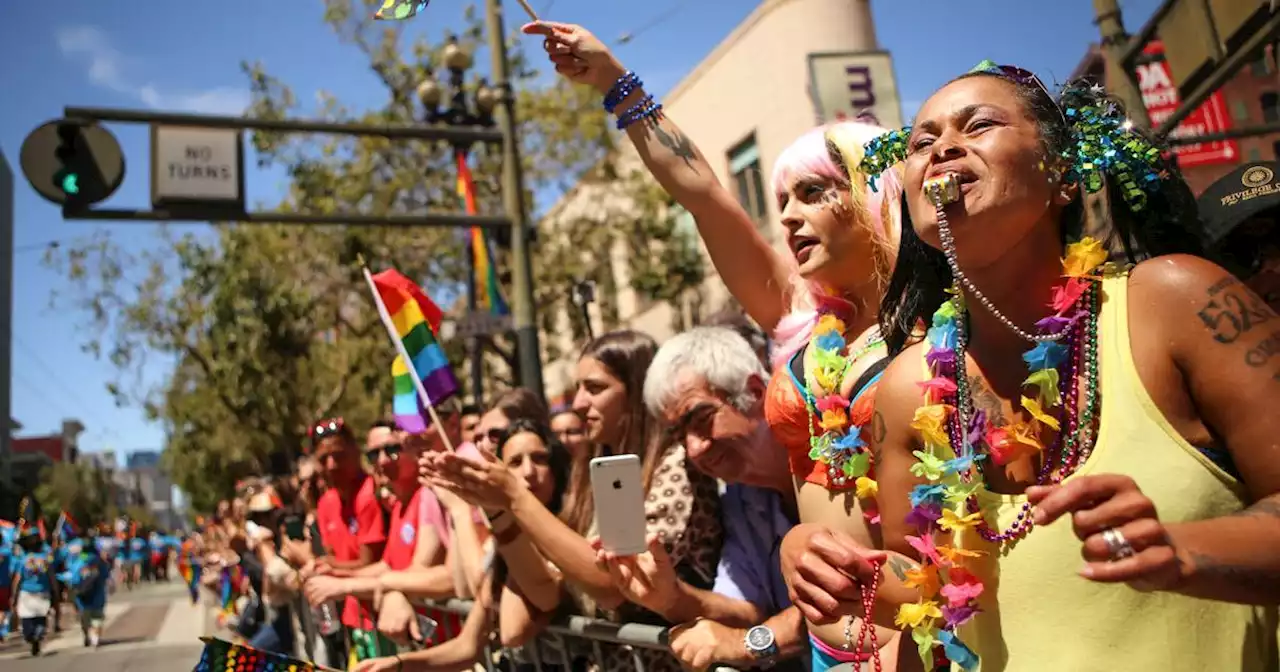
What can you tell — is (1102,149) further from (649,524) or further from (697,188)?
(649,524)

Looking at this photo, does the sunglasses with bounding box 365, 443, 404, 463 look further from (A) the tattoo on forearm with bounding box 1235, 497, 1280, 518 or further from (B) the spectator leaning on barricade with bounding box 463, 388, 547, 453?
(A) the tattoo on forearm with bounding box 1235, 497, 1280, 518

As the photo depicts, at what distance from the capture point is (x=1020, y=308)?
1.61 metres

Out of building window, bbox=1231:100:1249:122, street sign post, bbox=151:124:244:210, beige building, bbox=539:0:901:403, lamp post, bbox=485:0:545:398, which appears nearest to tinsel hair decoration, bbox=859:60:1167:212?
lamp post, bbox=485:0:545:398

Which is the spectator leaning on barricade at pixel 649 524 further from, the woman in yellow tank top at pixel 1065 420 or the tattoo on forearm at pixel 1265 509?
the tattoo on forearm at pixel 1265 509

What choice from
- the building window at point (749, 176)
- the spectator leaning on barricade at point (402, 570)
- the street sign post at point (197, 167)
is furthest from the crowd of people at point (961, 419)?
the building window at point (749, 176)

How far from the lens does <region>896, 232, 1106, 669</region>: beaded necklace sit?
4.82ft

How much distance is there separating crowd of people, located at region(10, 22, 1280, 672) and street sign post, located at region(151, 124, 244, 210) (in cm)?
645

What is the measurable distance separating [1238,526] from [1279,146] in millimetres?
24178

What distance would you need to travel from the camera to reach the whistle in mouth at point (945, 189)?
1.51m

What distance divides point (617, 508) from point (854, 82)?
40.8 feet

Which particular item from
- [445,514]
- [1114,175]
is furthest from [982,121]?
[445,514]

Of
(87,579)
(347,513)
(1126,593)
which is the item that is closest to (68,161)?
(347,513)

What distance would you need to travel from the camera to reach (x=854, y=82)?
14086 millimetres

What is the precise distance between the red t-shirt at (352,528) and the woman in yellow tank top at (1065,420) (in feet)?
15.6
